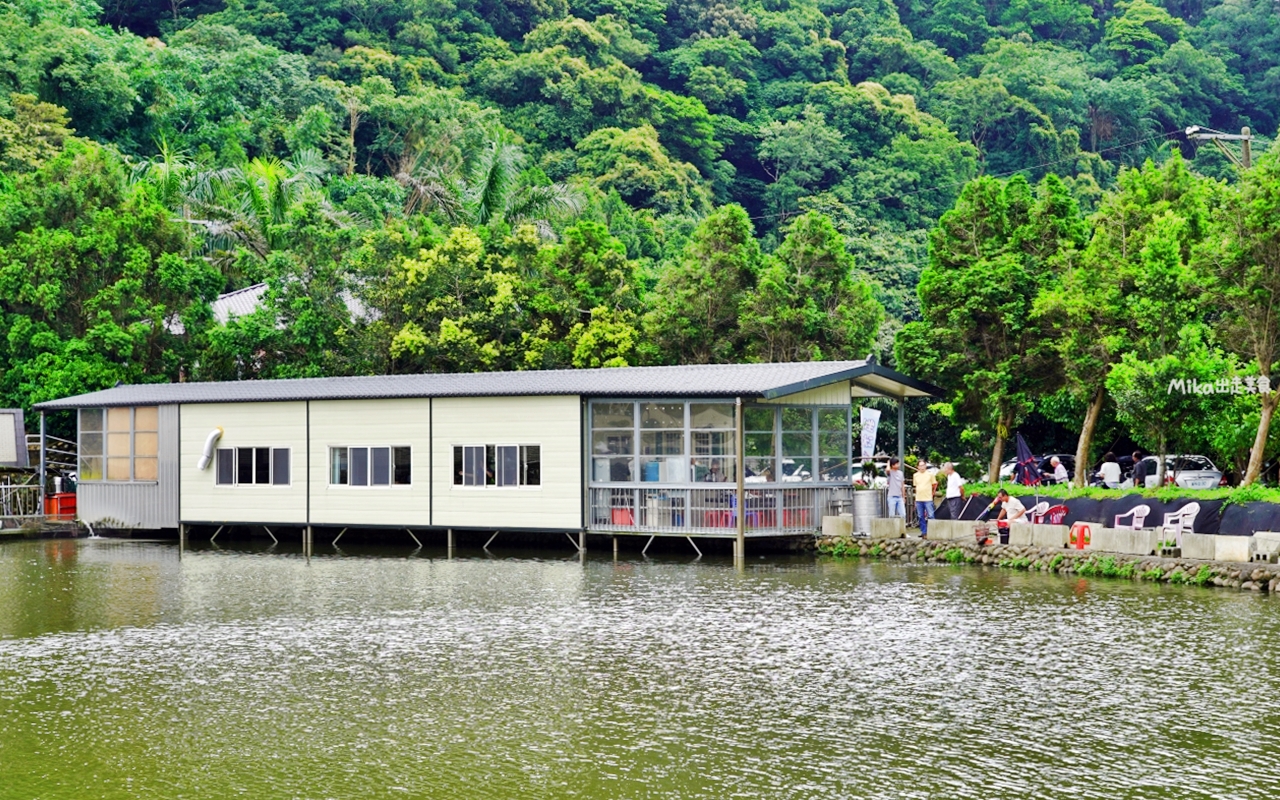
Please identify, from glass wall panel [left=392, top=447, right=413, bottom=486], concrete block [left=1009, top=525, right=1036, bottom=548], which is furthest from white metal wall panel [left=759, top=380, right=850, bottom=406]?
glass wall panel [left=392, top=447, right=413, bottom=486]

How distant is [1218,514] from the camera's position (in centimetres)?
2470

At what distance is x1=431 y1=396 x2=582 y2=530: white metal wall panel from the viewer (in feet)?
98.5

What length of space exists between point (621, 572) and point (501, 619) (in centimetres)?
635

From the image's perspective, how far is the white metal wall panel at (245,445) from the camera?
33.3 m

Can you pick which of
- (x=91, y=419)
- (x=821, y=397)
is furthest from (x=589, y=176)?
(x=821, y=397)

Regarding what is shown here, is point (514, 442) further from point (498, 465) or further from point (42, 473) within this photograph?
point (42, 473)

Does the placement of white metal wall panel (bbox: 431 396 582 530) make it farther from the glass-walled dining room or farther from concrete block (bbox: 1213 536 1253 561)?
concrete block (bbox: 1213 536 1253 561)

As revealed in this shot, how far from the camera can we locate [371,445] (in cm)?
3247

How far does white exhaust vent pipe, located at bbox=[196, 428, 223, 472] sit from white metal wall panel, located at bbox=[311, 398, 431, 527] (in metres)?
2.73

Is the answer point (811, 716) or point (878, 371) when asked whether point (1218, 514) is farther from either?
point (811, 716)

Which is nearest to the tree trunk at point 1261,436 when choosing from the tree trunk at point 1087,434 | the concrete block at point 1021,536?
the concrete block at point 1021,536

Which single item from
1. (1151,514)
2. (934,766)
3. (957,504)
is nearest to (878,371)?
(957,504)

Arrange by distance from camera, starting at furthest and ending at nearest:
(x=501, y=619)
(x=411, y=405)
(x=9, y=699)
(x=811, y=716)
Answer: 1. (x=411, y=405)
2. (x=501, y=619)
3. (x=9, y=699)
4. (x=811, y=716)

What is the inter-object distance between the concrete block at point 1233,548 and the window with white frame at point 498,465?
13.2 m
